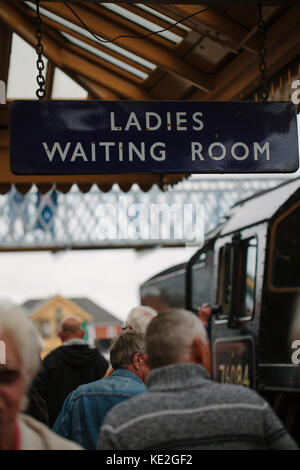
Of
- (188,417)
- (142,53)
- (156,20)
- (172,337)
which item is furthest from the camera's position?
(142,53)

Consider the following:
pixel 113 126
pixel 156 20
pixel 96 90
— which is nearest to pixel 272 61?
pixel 156 20

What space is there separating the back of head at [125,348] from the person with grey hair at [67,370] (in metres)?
1.97

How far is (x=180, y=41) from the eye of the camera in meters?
5.68

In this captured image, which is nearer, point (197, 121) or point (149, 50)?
point (197, 121)

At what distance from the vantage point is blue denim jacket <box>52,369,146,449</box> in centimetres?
356

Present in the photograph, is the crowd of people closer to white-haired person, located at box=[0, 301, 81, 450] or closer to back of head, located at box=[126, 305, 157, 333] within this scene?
white-haired person, located at box=[0, 301, 81, 450]

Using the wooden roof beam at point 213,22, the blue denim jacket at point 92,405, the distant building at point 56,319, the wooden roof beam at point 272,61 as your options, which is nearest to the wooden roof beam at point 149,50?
the wooden roof beam at point 272,61

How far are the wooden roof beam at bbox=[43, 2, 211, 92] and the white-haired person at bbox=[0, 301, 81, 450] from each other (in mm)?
4023

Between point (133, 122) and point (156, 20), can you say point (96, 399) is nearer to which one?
point (133, 122)

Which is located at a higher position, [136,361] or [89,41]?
[89,41]

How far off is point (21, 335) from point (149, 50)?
4.17 meters

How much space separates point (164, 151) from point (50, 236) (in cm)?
2390

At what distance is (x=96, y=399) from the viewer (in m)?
3.59
